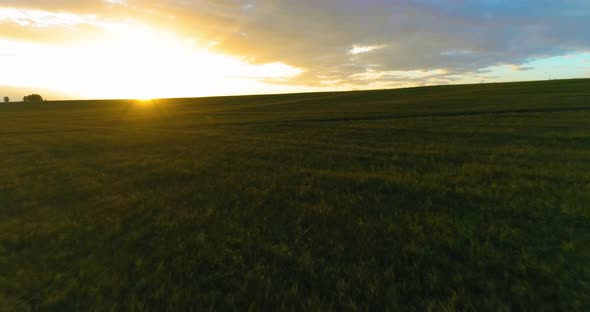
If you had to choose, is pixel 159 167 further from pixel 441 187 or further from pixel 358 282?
pixel 441 187

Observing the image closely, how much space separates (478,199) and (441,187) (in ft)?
2.37

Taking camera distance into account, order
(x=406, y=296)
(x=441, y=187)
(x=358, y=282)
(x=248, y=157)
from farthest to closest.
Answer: (x=248, y=157)
(x=441, y=187)
(x=358, y=282)
(x=406, y=296)

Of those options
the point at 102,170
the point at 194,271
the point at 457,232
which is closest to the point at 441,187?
the point at 457,232

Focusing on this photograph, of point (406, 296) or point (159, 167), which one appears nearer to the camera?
point (406, 296)

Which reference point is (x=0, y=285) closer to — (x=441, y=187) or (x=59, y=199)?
(x=59, y=199)

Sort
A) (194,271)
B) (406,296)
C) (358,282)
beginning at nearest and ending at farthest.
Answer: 1. (406,296)
2. (358,282)
3. (194,271)

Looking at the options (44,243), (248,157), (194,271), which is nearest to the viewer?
(194,271)

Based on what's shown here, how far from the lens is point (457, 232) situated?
11.6 ft

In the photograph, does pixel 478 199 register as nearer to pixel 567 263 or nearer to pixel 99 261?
pixel 567 263

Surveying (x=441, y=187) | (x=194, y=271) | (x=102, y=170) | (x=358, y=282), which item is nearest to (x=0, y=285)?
(x=194, y=271)

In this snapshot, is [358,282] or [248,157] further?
[248,157]

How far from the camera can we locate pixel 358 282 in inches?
104

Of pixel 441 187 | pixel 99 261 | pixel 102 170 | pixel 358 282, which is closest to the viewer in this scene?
pixel 358 282

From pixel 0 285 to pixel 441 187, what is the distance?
7291 millimetres
